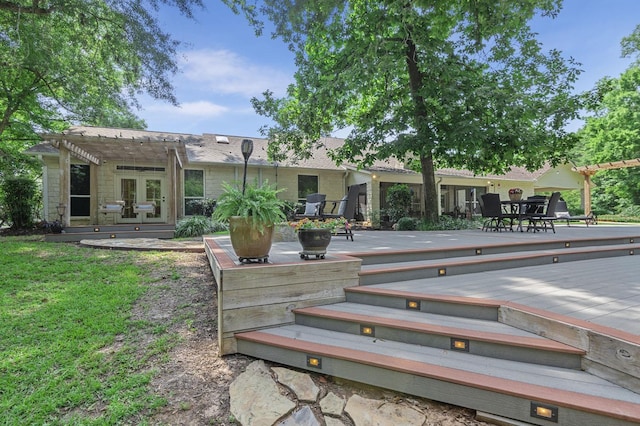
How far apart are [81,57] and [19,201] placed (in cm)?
515

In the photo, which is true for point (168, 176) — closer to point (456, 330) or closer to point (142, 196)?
point (142, 196)

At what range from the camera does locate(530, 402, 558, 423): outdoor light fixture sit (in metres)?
1.62

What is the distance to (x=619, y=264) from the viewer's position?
4.63 meters

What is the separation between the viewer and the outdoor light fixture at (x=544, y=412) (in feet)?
5.33

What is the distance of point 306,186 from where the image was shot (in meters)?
14.0

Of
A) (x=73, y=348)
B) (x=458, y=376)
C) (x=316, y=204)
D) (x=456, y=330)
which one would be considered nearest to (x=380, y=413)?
(x=458, y=376)

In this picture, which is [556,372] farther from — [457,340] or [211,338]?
[211,338]

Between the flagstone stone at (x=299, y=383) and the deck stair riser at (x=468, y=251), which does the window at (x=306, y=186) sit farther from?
the flagstone stone at (x=299, y=383)

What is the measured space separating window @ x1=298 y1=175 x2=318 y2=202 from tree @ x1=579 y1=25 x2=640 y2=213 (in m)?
18.6

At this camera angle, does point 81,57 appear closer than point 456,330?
No

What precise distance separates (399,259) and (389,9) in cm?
594

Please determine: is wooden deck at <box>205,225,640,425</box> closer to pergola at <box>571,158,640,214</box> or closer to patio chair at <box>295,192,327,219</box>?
patio chair at <box>295,192,327,219</box>

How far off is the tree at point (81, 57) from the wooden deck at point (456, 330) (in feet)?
25.8

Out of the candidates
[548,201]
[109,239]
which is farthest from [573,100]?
[109,239]
